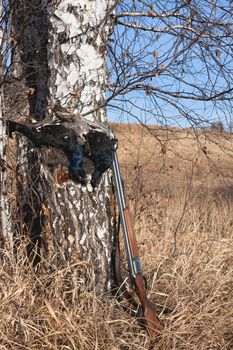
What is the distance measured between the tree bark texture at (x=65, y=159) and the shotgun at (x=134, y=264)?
222mm

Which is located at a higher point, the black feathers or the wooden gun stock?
the black feathers

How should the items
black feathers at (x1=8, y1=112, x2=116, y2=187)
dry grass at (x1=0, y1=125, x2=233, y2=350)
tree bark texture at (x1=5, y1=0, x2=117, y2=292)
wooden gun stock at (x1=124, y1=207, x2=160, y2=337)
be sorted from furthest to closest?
tree bark texture at (x1=5, y1=0, x2=117, y2=292) < black feathers at (x1=8, y1=112, x2=116, y2=187) < wooden gun stock at (x1=124, y1=207, x2=160, y2=337) < dry grass at (x1=0, y1=125, x2=233, y2=350)

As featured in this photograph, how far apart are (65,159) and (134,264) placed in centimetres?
90

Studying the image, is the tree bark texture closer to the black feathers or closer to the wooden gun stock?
the black feathers

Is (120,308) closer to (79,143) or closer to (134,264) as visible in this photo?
(134,264)

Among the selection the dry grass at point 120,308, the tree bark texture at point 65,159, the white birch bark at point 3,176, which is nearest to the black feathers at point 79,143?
the tree bark texture at point 65,159

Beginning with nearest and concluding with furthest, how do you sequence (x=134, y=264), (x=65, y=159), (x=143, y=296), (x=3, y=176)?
(x=143, y=296), (x=134, y=264), (x=65, y=159), (x=3, y=176)

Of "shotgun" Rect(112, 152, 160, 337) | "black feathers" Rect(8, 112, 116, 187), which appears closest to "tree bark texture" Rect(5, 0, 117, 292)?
"black feathers" Rect(8, 112, 116, 187)

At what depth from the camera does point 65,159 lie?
470 cm

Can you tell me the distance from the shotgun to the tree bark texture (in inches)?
8.7

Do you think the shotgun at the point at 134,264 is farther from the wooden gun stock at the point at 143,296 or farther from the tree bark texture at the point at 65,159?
Answer: the tree bark texture at the point at 65,159

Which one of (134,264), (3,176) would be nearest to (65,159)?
(3,176)

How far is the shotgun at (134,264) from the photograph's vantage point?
4320 millimetres

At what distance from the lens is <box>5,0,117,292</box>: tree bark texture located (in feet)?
15.5
